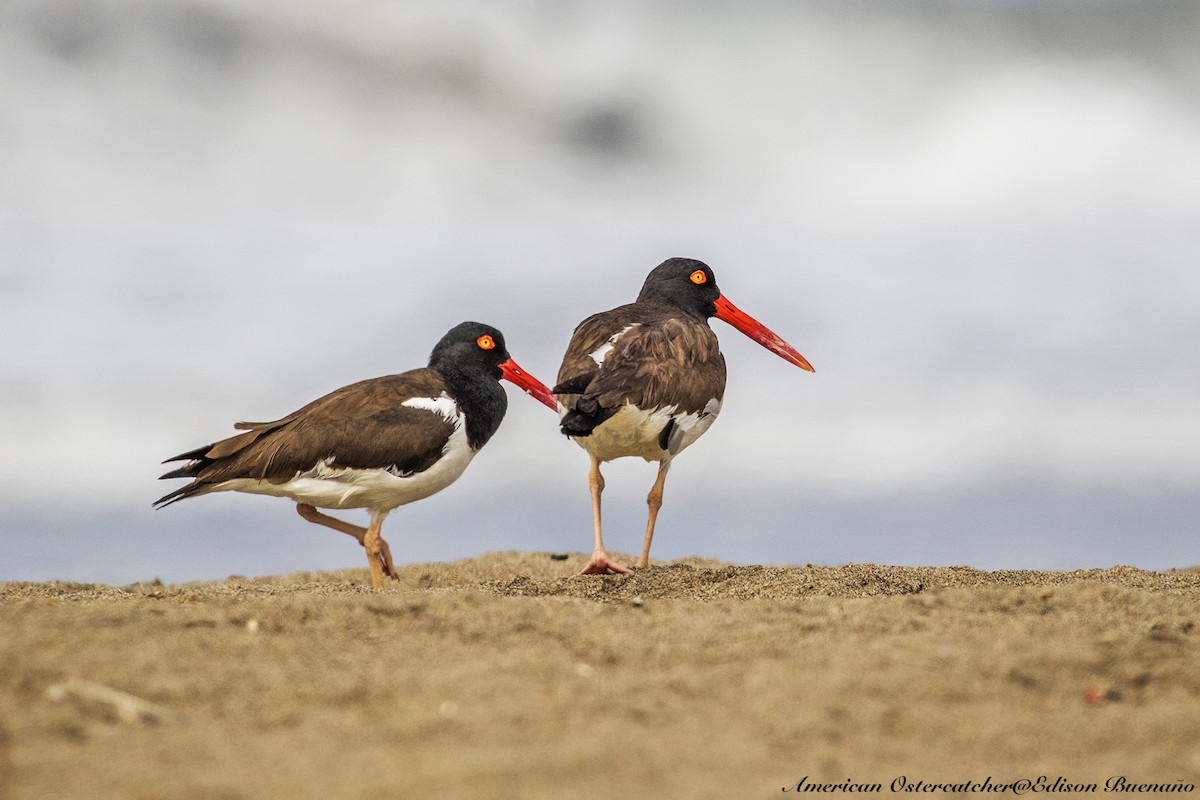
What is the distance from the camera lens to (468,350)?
9.75 metres

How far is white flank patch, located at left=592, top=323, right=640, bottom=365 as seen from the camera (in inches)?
349

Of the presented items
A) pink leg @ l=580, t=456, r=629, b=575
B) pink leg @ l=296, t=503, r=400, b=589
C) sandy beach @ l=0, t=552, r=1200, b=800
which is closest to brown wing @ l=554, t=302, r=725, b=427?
pink leg @ l=580, t=456, r=629, b=575

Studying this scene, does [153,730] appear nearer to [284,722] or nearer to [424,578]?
[284,722]

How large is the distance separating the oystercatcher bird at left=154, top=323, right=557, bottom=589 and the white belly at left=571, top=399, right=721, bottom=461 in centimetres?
104

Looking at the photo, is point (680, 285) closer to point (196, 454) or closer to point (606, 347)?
point (606, 347)

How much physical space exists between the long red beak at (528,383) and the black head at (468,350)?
0.15m

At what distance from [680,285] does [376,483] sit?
3.75m

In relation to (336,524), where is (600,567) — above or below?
below

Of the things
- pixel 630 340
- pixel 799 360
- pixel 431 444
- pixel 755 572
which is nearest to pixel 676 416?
pixel 630 340

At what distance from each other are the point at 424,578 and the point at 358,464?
7.26ft

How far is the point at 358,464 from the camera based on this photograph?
8398 millimetres

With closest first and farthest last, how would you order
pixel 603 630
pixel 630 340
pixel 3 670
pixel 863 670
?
pixel 3 670
pixel 863 670
pixel 603 630
pixel 630 340

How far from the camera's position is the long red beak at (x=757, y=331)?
36.8ft

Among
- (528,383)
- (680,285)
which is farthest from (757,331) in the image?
(528,383)
